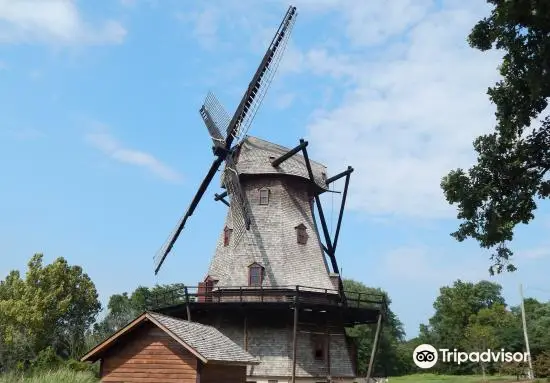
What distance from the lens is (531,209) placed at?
14633 millimetres

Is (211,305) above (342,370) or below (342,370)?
above

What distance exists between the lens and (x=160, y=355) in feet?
52.9

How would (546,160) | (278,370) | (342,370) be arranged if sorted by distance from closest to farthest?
(546,160) → (278,370) → (342,370)

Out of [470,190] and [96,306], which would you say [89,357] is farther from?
[96,306]

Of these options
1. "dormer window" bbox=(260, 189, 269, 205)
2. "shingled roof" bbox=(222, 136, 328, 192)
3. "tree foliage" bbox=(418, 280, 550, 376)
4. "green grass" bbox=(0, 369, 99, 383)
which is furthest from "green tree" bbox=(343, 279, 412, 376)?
"green grass" bbox=(0, 369, 99, 383)

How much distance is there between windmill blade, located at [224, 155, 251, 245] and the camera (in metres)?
25.1

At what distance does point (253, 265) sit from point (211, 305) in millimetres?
2599

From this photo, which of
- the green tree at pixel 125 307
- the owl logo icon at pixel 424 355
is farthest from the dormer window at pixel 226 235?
the green tree at pixel 125 307

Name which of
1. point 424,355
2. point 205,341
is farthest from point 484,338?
point 205,341

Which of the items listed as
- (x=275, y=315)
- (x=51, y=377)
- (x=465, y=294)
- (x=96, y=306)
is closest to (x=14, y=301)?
(x=96, y=306)

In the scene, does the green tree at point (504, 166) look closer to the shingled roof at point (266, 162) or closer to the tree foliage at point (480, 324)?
the shingled roof at point (266, 162)

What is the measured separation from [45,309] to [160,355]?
31.7m

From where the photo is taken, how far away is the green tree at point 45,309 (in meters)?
41.4

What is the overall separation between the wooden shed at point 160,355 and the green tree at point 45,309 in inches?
968
